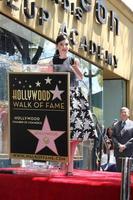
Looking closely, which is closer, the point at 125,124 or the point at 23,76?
the point at 23,76

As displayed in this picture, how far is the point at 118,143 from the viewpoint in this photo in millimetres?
9727

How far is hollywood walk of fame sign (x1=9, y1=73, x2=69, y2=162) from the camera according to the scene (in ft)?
14.7

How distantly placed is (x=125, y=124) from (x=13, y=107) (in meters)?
5.33

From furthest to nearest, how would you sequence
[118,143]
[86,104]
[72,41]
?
[72,41] < [118,143] < [86,104]

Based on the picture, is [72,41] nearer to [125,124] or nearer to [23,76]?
[125,124]

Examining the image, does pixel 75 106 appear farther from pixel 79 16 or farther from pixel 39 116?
pixel 79 16

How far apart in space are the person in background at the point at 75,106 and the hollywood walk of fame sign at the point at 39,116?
364 mm

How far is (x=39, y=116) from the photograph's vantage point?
14.9ft

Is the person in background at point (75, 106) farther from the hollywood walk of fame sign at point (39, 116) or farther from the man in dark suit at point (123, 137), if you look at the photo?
the man in dark suit at point (123, 137)

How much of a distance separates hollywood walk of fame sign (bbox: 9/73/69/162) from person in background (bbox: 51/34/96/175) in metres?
0.36

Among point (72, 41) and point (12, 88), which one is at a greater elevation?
point (72, 41)

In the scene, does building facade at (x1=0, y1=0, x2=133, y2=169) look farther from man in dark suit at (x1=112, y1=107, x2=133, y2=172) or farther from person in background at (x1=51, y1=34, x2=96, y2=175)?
man in dark suit at (x1=112, y1=107, x2=133, y2=172)

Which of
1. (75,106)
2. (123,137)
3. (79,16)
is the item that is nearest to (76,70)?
Answer: (75,106)

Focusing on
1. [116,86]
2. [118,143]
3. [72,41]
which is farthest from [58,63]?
[116,86]
